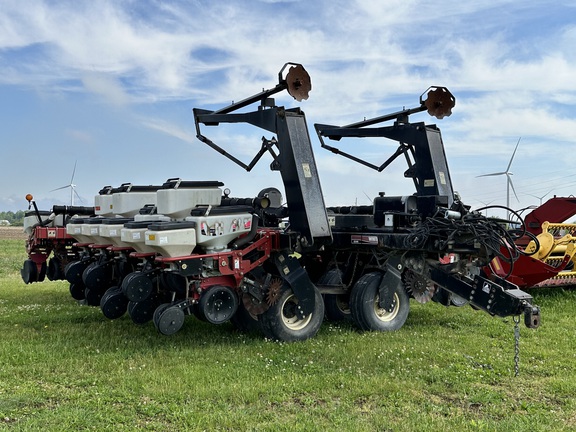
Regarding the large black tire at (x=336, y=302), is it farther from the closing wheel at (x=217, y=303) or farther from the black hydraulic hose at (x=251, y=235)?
the closing wheel at (x=217, y=303)

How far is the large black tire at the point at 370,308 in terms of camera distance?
8.23 meters

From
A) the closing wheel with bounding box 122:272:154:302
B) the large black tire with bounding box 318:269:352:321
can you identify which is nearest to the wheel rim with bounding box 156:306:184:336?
the closing wheel with bounding box 122:272:154:302

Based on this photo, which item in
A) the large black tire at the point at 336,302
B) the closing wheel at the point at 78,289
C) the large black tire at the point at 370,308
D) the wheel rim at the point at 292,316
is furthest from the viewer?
the closing wheel at the point at 78,289

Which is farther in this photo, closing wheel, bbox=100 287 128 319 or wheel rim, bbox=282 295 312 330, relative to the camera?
wheel rim, bbox=282 295 312 330

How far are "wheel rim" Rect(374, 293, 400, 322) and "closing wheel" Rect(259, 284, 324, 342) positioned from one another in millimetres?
901

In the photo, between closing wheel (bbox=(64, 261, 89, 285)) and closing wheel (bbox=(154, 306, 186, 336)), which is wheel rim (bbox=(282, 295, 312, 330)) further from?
closing wheel (bbox=(64, 261, 89, 285))

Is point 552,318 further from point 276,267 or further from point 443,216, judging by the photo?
point 276,267

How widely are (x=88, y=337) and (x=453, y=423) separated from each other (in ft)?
16.0

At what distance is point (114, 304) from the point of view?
7582 millimetres

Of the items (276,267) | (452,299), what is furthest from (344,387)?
(452,299)

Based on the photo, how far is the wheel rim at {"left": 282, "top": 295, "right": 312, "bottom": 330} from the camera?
7.75 metres

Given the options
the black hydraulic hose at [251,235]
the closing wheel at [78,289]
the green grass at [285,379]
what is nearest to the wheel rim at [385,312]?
the green grass at [285,379]

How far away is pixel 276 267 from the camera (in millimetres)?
7750

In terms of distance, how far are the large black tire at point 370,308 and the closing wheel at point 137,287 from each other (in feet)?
9.03
